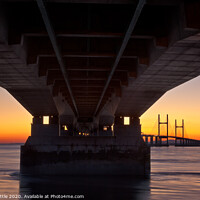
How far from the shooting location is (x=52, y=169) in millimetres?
31750

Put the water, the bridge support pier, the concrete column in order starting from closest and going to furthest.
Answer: the water
the bridge support pier
the concrete column

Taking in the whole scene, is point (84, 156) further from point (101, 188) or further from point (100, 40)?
point (100, 40)

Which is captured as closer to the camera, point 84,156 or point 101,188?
point 101,188

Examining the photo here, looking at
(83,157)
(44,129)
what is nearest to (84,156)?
(83,157)

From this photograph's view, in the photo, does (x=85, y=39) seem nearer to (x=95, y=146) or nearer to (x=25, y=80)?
(x=25, y=80)

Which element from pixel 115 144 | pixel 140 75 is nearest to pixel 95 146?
pixel 115 144

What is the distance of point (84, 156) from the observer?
3212 centimetres

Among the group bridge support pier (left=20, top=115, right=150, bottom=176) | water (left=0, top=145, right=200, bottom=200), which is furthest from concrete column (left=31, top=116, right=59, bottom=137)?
water (left=0, top=145, right=200, bottom=200)

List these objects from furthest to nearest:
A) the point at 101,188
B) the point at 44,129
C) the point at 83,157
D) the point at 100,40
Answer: the point at 44,129 < the point at 83,157 < the point at 101,188 < the point at 100,40

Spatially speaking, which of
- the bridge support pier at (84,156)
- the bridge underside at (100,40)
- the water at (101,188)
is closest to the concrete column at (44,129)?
the bridge support pier at (84,156)

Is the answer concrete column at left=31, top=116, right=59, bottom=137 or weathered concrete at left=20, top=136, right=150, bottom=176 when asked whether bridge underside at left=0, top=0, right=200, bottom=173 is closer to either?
weathered concrete at left=20, top=136, right=150, bottom=176

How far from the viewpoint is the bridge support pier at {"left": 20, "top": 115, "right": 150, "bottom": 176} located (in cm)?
3166

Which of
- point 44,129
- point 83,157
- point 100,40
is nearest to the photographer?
point 100,40

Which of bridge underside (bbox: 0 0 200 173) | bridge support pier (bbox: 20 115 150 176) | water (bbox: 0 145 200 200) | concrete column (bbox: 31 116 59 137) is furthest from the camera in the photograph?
concrete column (bbox: 31 116 59 137)
